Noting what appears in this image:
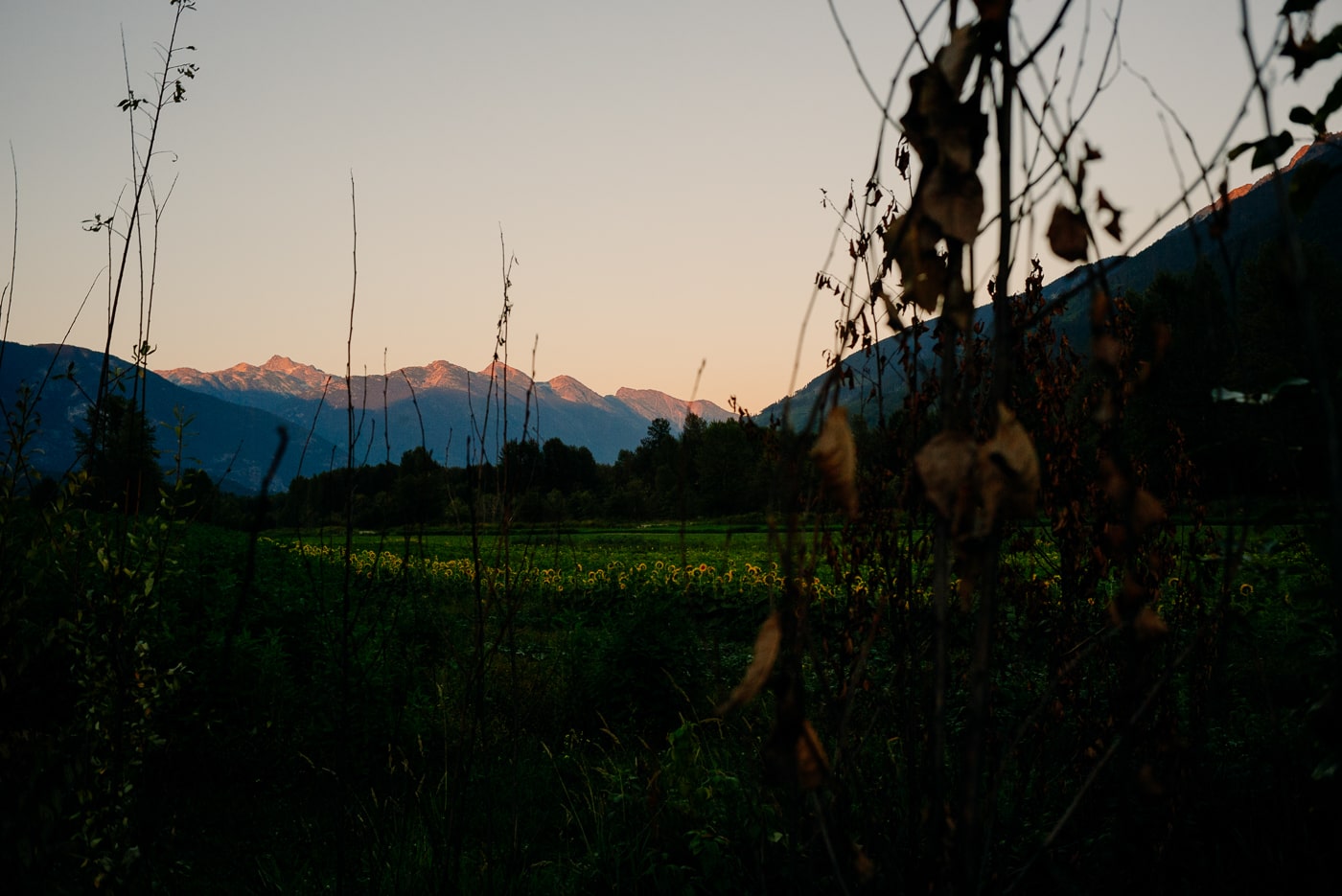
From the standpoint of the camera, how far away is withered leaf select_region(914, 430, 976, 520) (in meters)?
0.68

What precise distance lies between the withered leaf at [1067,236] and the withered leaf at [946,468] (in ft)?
0.91

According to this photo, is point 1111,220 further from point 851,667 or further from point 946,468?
point 851,667

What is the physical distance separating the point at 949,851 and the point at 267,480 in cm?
92

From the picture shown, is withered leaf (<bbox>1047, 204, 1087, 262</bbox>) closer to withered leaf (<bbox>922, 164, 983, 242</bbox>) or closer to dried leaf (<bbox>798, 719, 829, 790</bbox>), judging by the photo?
withered leaf (<bbox>922, 164, 983, 242</bbox>)

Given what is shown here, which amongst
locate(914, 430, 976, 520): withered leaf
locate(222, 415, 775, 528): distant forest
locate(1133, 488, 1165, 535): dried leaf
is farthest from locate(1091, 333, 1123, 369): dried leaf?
locate(222, 415, 775, 528): distant forest

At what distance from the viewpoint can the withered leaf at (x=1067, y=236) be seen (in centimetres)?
82

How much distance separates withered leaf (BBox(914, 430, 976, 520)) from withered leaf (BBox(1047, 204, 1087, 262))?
10.9 inches

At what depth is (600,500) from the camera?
69938 millimetres

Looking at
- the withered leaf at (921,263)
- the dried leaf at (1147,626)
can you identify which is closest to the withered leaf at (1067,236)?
the withered leaf at (921,263)

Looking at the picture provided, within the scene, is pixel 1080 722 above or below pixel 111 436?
below

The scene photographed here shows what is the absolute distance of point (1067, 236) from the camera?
827mm

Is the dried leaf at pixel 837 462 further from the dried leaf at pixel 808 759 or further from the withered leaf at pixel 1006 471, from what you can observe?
the dried leaf at pixel 808 759

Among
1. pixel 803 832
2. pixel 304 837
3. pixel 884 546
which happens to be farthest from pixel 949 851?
pixel 304 837

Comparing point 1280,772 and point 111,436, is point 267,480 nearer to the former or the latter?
point 111,436
